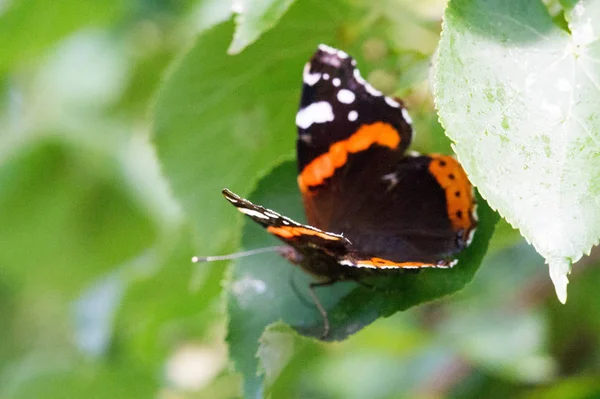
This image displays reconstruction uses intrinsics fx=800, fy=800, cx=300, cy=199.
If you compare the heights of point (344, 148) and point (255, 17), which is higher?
point (255, 17)

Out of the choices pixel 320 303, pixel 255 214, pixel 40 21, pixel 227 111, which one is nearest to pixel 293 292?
pixel 320 303

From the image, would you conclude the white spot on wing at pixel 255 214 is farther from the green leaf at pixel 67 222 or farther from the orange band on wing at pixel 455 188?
the green leaf at pixel 67 222

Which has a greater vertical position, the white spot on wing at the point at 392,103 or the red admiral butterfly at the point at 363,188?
the white spot on wing at the point at 392,103

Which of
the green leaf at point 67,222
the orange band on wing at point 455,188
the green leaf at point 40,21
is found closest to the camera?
the orange band on wing at point 455,188

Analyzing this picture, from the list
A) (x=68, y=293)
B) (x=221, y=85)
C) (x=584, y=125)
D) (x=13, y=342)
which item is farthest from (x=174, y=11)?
(x=13, y=342)

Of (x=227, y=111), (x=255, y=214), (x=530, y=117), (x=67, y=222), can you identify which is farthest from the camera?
(x=67, y=222)

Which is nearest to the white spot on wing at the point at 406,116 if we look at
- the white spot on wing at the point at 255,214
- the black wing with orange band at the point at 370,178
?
the black wing with orange band at the point at 370,178

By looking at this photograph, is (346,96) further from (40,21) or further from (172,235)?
(40,21)
